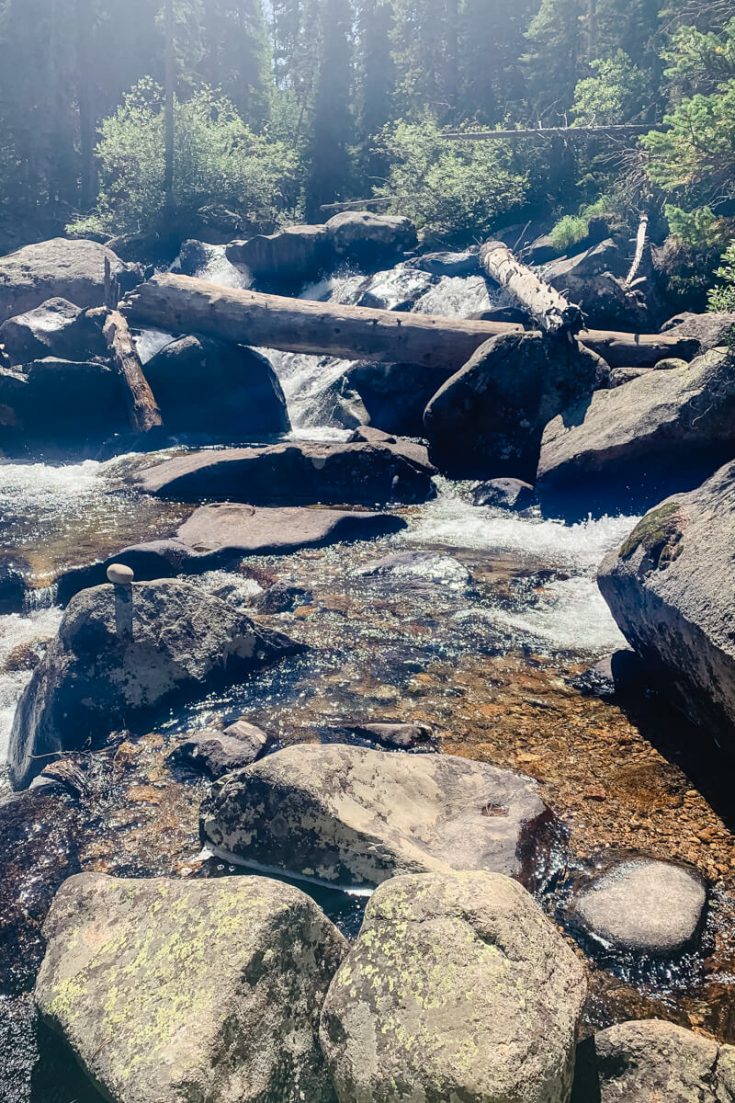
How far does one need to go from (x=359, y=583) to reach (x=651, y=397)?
4.57 meters

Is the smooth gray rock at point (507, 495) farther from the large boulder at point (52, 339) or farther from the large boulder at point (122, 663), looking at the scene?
the large boulder at point (52, 339)

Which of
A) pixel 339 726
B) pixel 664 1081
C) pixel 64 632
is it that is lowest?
pixel 339 726

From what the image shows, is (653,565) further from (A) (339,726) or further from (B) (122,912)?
(B) (122,912)

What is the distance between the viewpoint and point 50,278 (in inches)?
766

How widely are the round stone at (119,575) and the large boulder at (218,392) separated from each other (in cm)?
883

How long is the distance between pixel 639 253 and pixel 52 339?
40.1 feet

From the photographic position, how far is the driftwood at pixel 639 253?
14380 millimetres

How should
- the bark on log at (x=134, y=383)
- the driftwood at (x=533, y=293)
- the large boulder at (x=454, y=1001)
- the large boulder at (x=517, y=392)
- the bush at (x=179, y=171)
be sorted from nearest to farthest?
1. the large boulder at (x=454, y=1001)
2. the large boulder at (x=517, y=392)
3. the driftwood at (x=533, y=293)
4. the bark on log at (x=134, y=383)
5. the bush at (x=179, y=171)

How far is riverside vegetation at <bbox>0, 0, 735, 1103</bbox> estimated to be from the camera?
260 cm

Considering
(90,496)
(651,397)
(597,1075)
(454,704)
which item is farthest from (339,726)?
(90,496)

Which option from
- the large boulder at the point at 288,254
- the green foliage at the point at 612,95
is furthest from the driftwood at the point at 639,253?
the large boulder at the point at 288,254

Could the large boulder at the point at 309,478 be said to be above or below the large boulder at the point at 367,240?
below

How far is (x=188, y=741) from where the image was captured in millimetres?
4957

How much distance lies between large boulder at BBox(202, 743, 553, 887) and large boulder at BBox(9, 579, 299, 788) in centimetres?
154
